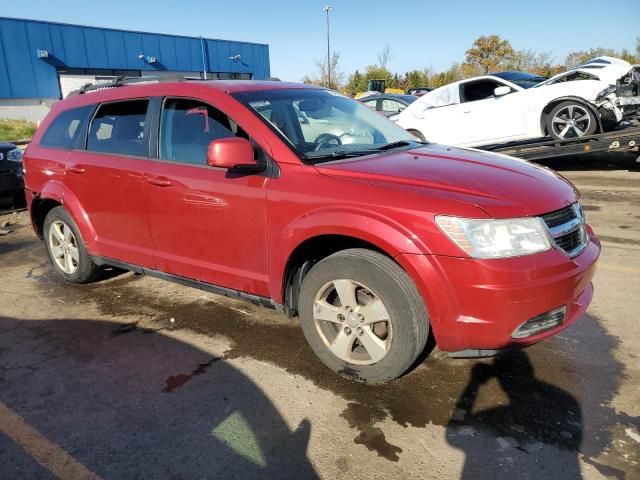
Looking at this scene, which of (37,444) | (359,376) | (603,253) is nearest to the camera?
(37,444)

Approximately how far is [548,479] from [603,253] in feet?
12.0

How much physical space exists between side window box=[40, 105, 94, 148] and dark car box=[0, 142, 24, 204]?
4076mm

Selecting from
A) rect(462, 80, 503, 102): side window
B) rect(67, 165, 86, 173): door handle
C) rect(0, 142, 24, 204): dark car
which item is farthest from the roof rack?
rect(462, 80, 503, 102): side window

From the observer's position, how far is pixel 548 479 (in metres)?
2.19

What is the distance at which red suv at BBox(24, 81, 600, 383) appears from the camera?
2.54 m

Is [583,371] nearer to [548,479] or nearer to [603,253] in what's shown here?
[548,479]

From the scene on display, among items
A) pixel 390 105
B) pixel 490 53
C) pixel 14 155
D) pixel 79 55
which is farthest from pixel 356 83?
pixel 14 155

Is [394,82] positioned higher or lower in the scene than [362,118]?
higher

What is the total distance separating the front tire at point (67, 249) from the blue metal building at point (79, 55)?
2151 cm

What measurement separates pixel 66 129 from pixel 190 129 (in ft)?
5.76

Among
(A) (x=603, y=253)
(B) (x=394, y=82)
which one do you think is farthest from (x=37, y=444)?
(B) (x=394, y=82)

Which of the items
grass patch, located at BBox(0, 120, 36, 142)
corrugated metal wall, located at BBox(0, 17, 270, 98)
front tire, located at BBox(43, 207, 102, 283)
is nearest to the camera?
front tire, located at BBox(43, 207, 102, 283)

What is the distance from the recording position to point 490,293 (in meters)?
2.47

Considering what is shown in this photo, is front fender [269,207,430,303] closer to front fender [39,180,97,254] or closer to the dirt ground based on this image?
the dirt ground
